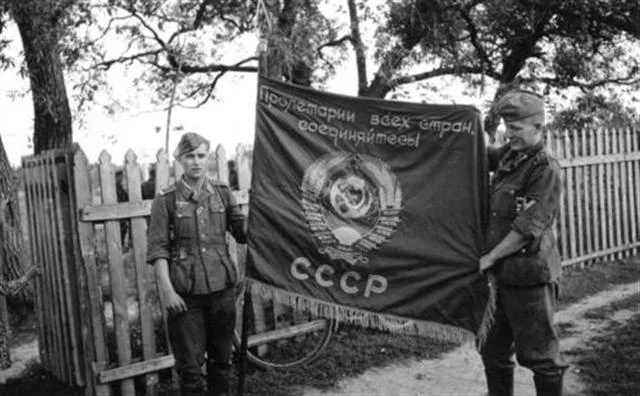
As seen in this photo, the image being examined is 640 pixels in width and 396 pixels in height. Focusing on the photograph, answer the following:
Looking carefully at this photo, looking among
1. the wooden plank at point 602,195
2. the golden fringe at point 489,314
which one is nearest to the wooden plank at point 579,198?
the wooden plank at point 602,195

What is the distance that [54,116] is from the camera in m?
8.27

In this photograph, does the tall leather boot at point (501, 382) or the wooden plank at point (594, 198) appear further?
the wooden plank at point (594, 198)

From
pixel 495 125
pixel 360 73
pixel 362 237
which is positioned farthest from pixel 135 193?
pixel 360 73

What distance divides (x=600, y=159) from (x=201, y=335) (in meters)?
7.24

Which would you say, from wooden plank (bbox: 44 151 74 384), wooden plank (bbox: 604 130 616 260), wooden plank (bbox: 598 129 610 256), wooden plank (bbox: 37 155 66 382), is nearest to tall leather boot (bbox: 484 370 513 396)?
wooden plank (bbox: 44 151 74 384)

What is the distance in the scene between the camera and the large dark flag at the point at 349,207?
14.0 ft

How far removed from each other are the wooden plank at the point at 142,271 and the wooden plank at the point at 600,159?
235 inches

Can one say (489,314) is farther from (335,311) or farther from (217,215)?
(217,215)

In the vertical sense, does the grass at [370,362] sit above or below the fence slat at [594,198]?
below

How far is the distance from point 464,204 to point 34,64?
6.24 meters

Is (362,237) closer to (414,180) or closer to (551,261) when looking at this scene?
(414,180)

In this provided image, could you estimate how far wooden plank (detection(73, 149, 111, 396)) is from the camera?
4.81 m

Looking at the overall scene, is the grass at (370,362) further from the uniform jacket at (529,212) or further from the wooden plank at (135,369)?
the uniform jacket at (529,212)

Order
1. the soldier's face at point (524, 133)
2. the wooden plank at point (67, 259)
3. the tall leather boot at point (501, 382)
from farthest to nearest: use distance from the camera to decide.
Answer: the wooden plank at point (67, 259), the tall leather boot at point (501, 382), the soldier's face at point (524, 133)
